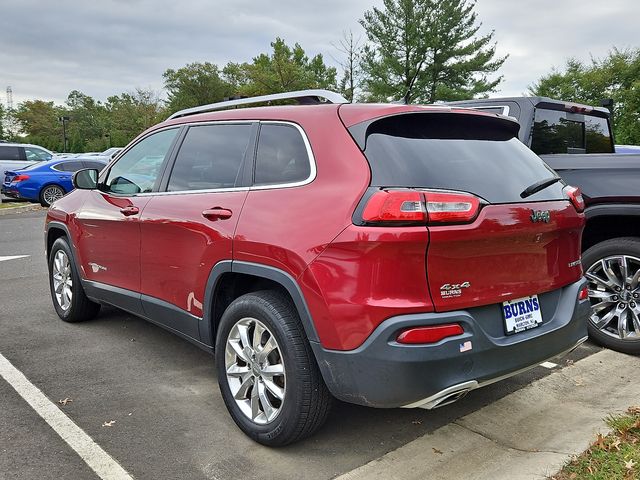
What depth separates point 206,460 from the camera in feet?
9.52

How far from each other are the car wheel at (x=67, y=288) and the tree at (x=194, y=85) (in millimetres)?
44854

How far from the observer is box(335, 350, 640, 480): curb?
9.08 ft

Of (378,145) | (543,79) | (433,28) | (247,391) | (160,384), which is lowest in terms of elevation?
(160,384)

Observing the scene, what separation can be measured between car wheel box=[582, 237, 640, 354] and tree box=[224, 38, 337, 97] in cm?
3276

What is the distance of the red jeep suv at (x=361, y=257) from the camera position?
2463mm

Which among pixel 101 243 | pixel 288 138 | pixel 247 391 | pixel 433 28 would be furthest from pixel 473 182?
pixel 433 28

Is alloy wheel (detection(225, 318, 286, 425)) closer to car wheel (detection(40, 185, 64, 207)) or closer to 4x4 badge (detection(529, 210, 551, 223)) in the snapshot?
4x4 badge (detection(529, 210, 551, 223))

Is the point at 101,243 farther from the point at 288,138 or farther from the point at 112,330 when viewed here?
the point at 288,138

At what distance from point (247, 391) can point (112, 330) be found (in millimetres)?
2367

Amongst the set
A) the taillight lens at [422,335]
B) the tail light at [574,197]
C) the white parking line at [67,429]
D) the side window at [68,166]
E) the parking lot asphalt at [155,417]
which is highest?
the tail light at [574,197]

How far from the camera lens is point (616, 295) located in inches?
173

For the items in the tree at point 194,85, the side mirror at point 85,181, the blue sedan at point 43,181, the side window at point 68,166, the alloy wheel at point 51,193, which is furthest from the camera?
the tree at point 194,85

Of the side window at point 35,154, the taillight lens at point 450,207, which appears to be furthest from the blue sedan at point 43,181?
the taillight lens at point 450,207

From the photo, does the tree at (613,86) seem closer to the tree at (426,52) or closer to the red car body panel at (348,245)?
the tree at (426,52)
